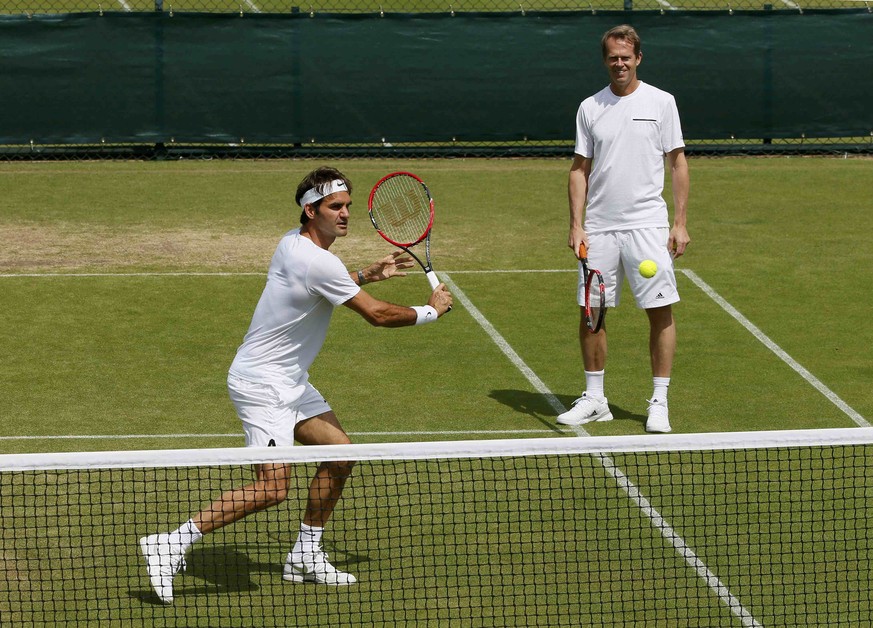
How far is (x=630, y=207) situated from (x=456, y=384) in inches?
69.1

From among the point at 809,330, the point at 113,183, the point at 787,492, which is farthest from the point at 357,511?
the point at 113,183

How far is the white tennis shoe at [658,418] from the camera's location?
26.8 ft

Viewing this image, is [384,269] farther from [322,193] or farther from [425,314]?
[322,193]

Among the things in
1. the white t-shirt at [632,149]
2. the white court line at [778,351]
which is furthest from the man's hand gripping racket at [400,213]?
the white court line at [778,351]

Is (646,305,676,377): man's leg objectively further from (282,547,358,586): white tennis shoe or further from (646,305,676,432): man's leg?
(282,547,358,586): white tennis shoe

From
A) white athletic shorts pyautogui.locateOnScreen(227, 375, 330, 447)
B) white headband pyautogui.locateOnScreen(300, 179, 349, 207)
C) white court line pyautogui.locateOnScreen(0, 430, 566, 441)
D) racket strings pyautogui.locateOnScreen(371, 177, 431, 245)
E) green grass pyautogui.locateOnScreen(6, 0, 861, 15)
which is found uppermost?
green grass pyautogui.locateOnScreen(6, 0, 861, 15)

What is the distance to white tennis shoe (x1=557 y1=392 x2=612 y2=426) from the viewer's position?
8.38 metres

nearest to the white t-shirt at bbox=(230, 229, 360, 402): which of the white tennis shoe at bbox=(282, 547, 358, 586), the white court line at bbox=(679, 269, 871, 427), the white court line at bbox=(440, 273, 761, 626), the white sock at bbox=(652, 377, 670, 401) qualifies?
the white tennis shoe at bbox=(282, 547, 358, 586)

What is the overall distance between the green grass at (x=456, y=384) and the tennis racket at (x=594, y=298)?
0.63 metres

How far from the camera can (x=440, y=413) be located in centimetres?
861

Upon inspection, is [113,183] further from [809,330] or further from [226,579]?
[226,579]

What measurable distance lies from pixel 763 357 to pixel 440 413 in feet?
8.62

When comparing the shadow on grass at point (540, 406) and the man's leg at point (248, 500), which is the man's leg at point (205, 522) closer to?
the man's leg at point (248, 500)

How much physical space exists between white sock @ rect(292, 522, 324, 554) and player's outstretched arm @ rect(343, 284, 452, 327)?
3.08ft
